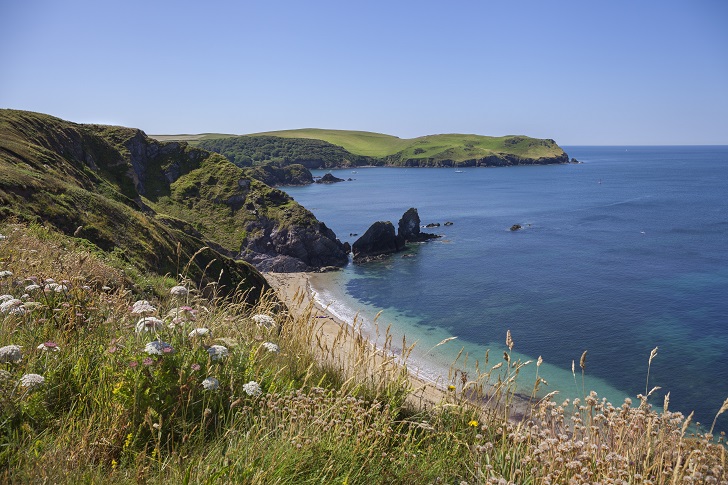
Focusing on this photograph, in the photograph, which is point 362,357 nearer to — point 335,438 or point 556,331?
point 335,438

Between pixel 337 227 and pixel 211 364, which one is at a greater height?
pixel 211 364

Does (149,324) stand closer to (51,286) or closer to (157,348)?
(157,348)

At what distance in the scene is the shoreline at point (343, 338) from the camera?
19.7 feet

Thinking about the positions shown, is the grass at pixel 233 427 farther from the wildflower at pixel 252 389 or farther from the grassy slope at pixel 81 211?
the grassy slope at pixel 81 211

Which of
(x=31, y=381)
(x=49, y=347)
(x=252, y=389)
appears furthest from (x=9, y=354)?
(x=252, y=389)

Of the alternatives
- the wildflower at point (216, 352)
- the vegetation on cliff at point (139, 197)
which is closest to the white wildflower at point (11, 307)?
the wildflower at point (216, 352)

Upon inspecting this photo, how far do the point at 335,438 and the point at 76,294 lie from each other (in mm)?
4189

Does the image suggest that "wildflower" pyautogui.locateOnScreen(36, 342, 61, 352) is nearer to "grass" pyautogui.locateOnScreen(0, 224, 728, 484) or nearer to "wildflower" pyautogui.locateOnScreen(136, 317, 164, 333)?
"grass" pyautogui.locateOnScreen(0, 224, 728, 484)

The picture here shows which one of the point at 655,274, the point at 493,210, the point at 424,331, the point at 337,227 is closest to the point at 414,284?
the point at 424,331

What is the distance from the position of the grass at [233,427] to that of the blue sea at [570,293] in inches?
69.1

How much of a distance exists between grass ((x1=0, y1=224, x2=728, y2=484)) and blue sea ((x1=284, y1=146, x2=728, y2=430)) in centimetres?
176

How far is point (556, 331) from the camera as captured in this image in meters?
38.4

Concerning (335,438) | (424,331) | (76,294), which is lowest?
(424,331)

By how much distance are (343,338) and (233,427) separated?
3.82 m
